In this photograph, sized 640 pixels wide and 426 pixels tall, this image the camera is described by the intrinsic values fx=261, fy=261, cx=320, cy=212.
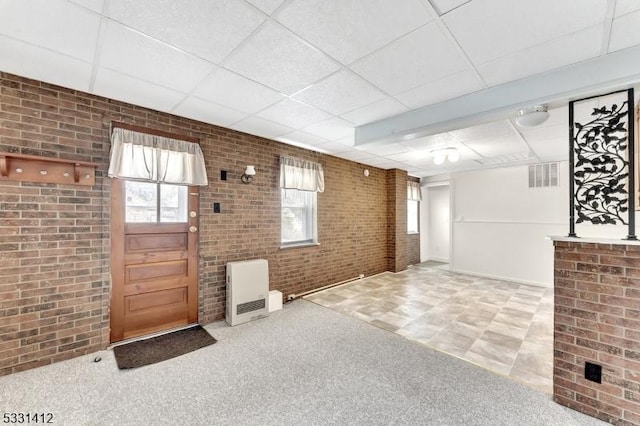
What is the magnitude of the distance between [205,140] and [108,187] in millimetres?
1260

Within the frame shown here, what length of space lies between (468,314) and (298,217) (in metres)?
3.17

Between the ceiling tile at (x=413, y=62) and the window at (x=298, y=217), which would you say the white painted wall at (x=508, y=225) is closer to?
the window at (x=298, y=217)

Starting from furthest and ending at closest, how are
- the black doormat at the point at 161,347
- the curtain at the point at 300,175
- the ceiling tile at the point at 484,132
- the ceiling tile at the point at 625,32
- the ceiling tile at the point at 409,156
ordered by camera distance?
1. the ceiling tile at the point at 409,156
2. the curtain at the point at 300,175
3. the ceiling tile at the point at 484,132
4. the black doormat at the point at 161,347
5. the ceiling tile at the point at 625,32

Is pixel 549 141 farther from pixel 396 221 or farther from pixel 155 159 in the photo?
pixel 155 159

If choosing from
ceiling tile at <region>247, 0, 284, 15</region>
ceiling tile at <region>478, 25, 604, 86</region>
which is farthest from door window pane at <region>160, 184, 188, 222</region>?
ceiling tile at <region>478, 25, 604, 86</region>

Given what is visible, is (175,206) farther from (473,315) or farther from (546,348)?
(546,348)

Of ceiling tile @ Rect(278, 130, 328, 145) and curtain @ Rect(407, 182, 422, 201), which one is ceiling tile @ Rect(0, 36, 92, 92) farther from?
curtain @ Rect(407, 182, 422, 201)

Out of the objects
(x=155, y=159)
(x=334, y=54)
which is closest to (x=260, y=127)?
(x=155, y=159)

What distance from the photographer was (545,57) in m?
2.07

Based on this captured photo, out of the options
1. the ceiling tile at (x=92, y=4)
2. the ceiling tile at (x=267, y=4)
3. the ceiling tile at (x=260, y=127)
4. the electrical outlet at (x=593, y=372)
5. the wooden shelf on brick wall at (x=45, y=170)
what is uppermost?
the ceiling tile at (x=92, y=4)

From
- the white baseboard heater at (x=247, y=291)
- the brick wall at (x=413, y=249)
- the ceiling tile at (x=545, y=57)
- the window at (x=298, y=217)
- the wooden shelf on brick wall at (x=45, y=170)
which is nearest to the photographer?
the ceiling tile at (x=545, y=57)

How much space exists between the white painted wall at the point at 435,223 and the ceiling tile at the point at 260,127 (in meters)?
5.84

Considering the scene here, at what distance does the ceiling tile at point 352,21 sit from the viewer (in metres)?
1.59

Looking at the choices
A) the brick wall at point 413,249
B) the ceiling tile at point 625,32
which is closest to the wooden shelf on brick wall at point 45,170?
the ceiling tile at point 625,32
